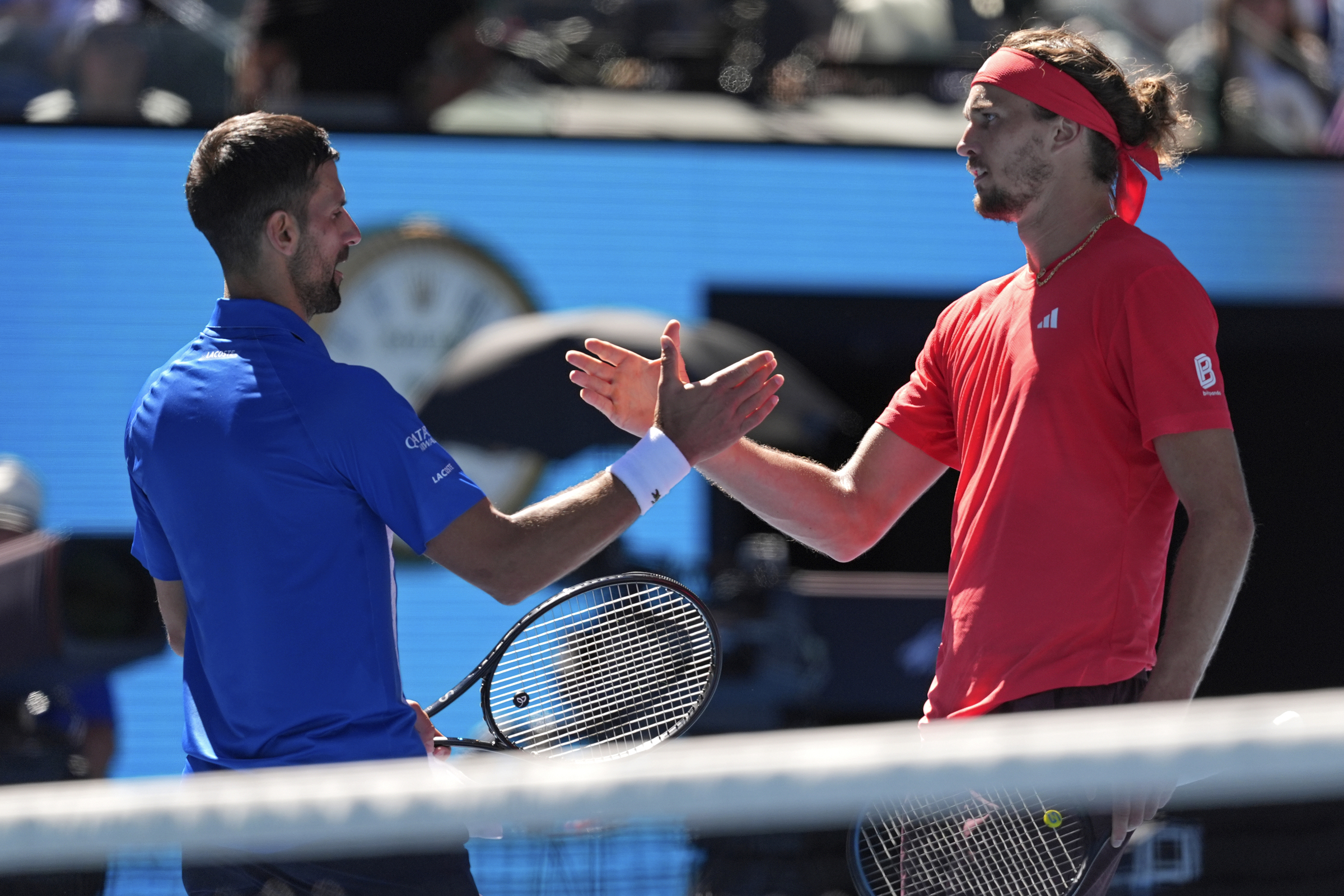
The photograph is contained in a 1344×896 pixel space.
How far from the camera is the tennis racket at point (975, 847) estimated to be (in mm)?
2273

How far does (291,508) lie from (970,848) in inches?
49.1

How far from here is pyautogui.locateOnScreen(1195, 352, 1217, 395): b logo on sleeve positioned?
7.59 ft

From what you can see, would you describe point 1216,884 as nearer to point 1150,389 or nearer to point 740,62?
point 1150,389

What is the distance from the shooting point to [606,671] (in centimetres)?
287

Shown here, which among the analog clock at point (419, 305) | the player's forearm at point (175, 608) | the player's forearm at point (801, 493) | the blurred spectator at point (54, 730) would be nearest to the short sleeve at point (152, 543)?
the player's forearm at point (175, 608)

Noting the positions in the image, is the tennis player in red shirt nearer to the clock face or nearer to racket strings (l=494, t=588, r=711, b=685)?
racket strings (l=494, t=588, r=711, b=685)

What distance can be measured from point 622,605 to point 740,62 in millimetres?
5354

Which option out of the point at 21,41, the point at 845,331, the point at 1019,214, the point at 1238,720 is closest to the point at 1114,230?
the point at 1019,214

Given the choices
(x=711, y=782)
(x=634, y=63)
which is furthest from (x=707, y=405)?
(x=634, y=63)

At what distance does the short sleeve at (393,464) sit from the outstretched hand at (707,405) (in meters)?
0.42

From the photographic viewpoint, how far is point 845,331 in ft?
25.4

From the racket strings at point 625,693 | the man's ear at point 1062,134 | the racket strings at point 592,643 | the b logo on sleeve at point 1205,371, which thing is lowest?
the racket strings at point 625,693

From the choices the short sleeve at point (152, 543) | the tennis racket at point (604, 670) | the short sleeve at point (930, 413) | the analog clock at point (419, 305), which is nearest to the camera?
the short sleeve at point (152, 543)

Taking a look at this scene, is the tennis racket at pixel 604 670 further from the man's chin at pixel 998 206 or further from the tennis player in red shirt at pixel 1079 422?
the man's chin at pixel 998 206
